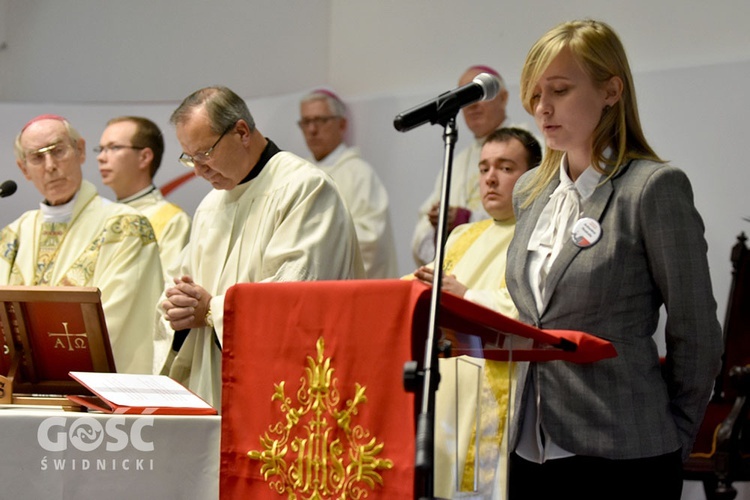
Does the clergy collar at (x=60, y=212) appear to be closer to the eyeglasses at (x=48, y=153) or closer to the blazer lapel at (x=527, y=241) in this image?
the eyeglasses at (x=48, y=153)

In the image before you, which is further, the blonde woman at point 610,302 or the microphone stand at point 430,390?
the blonde woman at point 610,302

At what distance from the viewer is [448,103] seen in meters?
2.17

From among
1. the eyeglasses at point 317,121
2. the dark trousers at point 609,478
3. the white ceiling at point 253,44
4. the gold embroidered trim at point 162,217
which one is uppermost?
the white ceiling at point 253,44

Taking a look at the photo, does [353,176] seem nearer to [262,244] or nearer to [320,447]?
[262,244]

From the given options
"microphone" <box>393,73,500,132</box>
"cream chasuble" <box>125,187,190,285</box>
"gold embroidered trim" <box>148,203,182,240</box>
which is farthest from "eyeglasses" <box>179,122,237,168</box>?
"gold embroidered trim" <box>148,203,182,240</box>

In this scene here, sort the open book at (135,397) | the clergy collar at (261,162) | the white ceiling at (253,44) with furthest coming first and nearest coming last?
1. the white ceiling at (253,44)
2. the clergy collar at (261,162)
3. the open book at (135,397)

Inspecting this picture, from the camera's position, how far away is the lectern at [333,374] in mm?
2115

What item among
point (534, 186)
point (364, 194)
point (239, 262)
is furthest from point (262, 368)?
point (364, 194)

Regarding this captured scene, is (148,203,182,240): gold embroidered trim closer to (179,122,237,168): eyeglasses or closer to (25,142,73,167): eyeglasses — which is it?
(25,142,73,167): eyeglasses

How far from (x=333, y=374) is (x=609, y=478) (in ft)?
2.05

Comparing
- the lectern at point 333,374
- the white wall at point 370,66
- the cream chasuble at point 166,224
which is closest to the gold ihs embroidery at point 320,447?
the lectern at point 333,374

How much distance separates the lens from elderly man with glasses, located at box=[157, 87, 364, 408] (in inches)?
146

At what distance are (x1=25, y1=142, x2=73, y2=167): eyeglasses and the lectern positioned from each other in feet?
9.13

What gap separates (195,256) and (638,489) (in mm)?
2253
